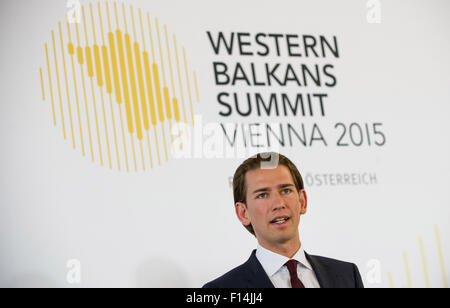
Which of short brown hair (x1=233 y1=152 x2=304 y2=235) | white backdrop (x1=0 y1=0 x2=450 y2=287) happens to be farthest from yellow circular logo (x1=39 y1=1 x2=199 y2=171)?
short brown hair (x1=233 y1=152 x2=304 y2=235)

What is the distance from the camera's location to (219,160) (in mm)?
3066

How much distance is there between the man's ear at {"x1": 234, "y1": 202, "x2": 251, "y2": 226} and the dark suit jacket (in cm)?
16

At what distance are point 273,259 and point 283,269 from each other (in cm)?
7

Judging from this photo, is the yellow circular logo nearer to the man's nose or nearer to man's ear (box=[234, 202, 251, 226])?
man's ear (box=[234, 202, 251, 226])

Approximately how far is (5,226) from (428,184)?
2.32 m

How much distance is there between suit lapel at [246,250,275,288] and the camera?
2.60m

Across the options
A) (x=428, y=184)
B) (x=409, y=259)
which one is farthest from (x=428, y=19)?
(x=409, y=259)

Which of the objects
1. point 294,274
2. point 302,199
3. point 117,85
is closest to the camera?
point 294,274

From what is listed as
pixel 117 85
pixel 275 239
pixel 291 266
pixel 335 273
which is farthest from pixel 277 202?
pixel 117 85

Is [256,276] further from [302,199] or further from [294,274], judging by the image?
[302,199]

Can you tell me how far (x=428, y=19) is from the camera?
3.55 metres

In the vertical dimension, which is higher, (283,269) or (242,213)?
(242,213)

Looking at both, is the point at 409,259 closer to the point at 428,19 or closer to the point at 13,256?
the point at 428,19

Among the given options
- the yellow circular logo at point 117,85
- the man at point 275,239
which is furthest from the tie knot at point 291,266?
the yellow circular logo at point 117,85
